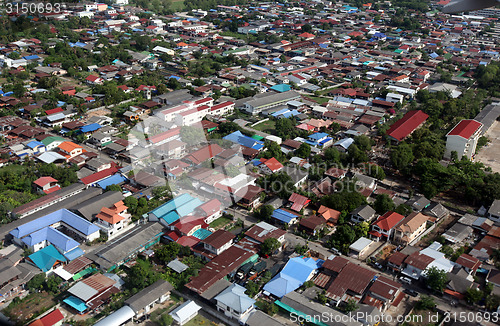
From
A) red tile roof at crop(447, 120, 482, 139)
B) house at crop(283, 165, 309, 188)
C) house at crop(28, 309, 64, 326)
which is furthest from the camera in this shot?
red tile roof at crop(447, 120, 482, 139)

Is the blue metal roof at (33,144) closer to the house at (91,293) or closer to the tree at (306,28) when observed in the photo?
the house at (91,293)

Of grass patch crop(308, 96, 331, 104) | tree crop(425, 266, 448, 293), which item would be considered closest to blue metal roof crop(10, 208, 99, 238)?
tree crop(425, 266, 448, 293)

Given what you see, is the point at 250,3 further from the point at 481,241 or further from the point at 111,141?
the point at 481,241

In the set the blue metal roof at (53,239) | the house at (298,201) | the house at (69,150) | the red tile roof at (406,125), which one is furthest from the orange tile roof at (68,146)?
the red tile roof at (406,125)

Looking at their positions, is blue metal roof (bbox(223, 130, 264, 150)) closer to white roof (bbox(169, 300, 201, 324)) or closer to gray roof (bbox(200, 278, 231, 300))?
gray roof (bbox(200, 278, 231, 300))

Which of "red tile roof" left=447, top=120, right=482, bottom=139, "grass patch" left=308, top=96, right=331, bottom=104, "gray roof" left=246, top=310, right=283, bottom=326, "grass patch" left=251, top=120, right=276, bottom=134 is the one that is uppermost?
"red tile roof" left=447, top=120, right=482, bottom=139

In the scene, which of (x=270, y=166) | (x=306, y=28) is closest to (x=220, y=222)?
(x=270, y=166)

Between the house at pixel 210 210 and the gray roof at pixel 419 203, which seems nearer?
the house at pixel 210 210
